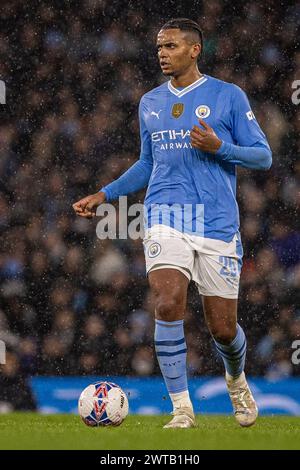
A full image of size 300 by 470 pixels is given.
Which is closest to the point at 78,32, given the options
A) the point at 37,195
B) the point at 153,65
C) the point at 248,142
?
the point at 153,65

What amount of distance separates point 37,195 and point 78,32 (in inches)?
61.7

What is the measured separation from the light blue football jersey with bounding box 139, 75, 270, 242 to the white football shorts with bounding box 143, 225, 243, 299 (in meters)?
0.07

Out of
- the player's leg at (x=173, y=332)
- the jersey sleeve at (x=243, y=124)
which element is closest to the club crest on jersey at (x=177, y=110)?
the jersey sleeve at (x=243, y=124)

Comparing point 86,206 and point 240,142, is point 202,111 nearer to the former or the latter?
point 240,142

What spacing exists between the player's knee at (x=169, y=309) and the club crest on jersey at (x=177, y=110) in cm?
113

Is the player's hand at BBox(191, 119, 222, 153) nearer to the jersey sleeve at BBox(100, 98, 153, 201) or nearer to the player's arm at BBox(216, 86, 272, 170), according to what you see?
the player's arm at BBox(216, 86, 272, 170)

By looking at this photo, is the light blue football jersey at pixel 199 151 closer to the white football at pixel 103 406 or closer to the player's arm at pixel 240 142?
the player's arm at pixel 240 142

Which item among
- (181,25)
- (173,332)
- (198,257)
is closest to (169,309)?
(173,332)

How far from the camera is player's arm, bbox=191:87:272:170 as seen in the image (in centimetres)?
605

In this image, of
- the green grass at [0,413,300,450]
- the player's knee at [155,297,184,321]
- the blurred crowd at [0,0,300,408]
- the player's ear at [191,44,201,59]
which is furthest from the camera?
the blurred crowd at [0,0,300,408]

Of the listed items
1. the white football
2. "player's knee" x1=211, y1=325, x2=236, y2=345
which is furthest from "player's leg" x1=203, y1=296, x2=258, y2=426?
the white football

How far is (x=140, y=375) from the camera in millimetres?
9453

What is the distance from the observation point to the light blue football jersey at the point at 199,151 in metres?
6.24
